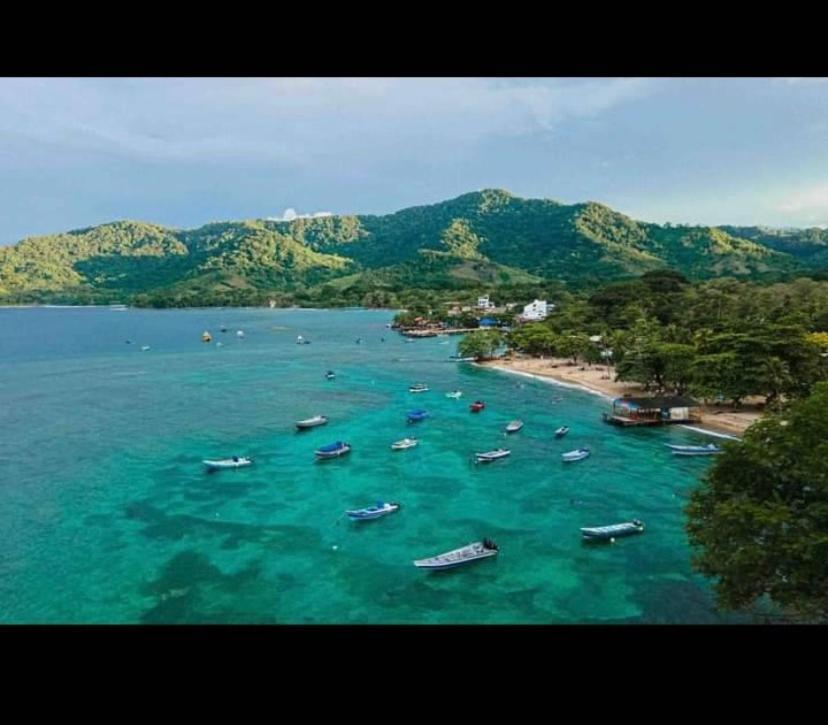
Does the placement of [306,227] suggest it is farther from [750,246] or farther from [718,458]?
[718,458]

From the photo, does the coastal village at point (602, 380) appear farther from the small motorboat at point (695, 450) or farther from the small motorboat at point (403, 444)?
the small motorboat at point (403, 444)

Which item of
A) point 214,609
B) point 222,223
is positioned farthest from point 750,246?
point 222,223

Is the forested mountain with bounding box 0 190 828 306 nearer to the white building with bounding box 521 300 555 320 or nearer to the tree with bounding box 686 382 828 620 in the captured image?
the white building with bounding box 521 300 555 320

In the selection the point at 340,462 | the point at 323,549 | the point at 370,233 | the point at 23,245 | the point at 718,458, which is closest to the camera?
the point at 718,458

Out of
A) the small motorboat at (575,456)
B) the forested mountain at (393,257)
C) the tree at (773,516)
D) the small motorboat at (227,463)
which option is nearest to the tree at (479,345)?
the small motorboat at (575,456)

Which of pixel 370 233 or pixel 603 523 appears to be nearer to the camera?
pixel 603 523
